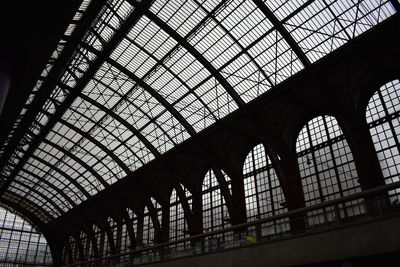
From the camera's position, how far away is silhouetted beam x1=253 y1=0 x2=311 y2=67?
23484 mm

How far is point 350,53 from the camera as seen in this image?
22.5 meters

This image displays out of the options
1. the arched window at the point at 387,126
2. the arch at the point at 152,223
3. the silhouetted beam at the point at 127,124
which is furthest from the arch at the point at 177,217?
the arched window at the point at 387,126

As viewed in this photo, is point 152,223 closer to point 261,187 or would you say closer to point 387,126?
point 261,187

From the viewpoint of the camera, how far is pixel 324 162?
27375 millimetres

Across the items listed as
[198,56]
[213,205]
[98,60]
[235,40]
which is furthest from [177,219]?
[235,40]

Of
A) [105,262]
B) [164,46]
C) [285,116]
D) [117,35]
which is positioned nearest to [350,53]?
[285,116]

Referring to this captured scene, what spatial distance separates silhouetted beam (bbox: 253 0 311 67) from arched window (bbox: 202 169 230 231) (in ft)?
50.5

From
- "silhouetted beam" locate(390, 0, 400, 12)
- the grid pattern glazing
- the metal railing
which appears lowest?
the metal railing

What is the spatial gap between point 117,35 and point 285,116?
1557cm

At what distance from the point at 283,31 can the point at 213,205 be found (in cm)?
1960

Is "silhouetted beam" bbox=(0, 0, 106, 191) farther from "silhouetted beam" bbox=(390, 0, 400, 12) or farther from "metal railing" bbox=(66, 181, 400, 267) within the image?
"silhouetted beam" bbox=(390, 0, 400, 12)

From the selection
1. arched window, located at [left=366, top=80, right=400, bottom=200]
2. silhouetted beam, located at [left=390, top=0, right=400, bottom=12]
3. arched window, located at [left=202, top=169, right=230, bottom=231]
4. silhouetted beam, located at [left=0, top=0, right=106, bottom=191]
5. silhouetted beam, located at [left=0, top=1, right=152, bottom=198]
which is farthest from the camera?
arched window, located at [left=202, top=169, right=230, bottom=231]

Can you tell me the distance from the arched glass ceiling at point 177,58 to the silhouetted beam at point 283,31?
65 mm

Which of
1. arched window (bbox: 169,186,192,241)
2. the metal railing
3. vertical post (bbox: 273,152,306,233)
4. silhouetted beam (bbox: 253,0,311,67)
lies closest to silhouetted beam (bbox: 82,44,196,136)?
vertical post (bbox: 273,152,306,233)
